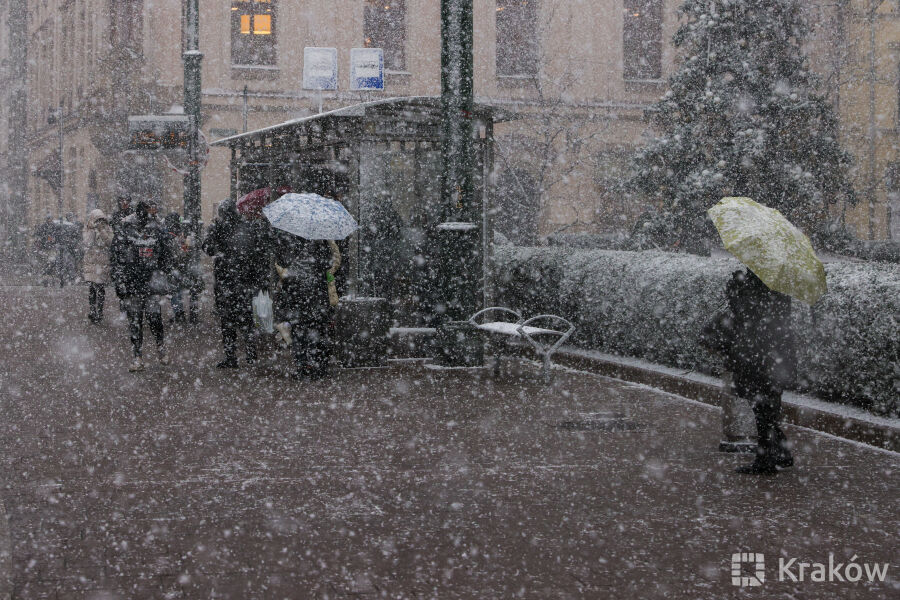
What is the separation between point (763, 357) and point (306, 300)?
18.8 feet

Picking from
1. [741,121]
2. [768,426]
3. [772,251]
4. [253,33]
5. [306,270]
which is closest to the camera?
[772,251]

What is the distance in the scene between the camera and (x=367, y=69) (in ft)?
60.8

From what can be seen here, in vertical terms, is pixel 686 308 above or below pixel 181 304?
above

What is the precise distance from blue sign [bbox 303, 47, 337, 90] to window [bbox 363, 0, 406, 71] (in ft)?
44.6

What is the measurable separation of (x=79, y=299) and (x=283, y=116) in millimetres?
9809

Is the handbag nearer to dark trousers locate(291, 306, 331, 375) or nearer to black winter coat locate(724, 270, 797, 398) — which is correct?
dark trousers locate(291, 306, 331, 375)

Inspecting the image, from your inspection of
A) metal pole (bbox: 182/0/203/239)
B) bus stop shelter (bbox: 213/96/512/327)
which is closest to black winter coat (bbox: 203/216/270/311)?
bus stop shelter (bbox: 213/96/512/327)

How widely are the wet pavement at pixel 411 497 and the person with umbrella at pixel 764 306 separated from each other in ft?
1.02

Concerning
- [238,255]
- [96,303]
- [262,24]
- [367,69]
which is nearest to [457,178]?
[238,255]

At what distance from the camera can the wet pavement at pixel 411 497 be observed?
5.03 metres

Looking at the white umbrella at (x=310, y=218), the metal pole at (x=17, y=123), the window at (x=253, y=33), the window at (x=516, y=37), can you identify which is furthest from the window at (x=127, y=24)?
the white umbrella at (x=310, y=218)

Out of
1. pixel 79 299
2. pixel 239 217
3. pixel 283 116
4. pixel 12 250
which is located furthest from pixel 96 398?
pixel 12 250

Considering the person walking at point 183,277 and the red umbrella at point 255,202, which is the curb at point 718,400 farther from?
the person walking at point 183,277

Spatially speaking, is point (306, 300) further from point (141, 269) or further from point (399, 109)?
point (399, 109)
